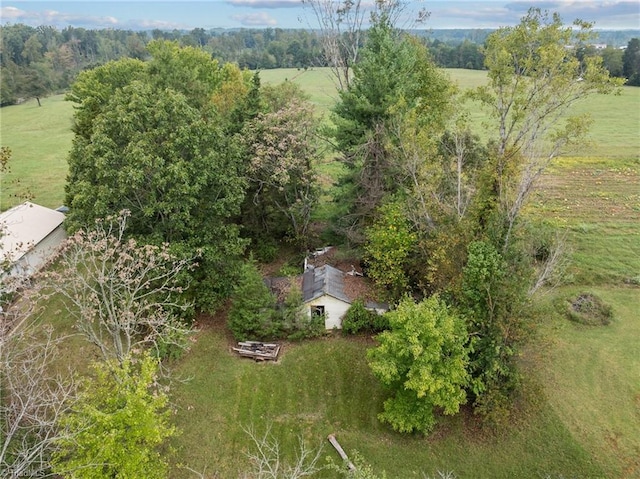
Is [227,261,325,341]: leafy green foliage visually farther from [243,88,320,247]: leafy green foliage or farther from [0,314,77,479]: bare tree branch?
[0,314,77,479]: bare tree branch

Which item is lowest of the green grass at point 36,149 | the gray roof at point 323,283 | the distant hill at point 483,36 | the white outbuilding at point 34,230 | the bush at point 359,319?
the green grass at point 36,149

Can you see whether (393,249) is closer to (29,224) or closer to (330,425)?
(330,425)

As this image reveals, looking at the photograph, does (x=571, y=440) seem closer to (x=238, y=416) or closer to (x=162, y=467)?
(x=238, y=416)

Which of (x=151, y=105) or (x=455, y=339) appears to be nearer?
(x=455, y=339)

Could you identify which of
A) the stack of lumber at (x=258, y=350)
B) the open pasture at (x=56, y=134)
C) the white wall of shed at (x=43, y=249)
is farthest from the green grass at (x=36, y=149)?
the stack of lumber at (x=258, y=350)

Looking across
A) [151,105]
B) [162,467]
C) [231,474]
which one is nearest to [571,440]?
[231,474]

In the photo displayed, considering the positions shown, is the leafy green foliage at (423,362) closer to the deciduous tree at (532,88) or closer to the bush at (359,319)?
the deciduous tree at (532,88)
